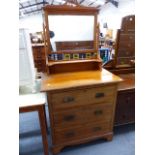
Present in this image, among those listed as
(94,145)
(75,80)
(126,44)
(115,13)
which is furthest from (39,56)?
(115,13)

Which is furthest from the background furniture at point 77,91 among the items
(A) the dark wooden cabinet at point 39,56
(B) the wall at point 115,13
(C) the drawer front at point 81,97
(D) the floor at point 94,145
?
(B) the wall at point 115,13

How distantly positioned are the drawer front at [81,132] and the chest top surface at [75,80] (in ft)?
1.54

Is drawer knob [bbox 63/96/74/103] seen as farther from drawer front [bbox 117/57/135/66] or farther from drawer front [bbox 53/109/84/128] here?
drawer front [bbox 117/57/135/66]

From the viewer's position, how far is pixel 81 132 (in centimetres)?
158

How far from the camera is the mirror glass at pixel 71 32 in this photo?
63.1 inches

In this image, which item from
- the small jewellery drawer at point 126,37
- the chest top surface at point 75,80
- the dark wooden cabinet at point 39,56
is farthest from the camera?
the dark wooden cabinet at point 39,56

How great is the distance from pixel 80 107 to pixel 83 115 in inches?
4.1

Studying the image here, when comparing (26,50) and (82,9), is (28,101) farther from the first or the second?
(82,9)

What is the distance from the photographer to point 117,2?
6598 mm

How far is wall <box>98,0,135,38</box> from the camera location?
6005mm

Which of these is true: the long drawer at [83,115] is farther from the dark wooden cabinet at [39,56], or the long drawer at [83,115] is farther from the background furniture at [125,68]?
the dark wooden cabinet at [39,56]

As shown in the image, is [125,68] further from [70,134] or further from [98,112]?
[70,134]
